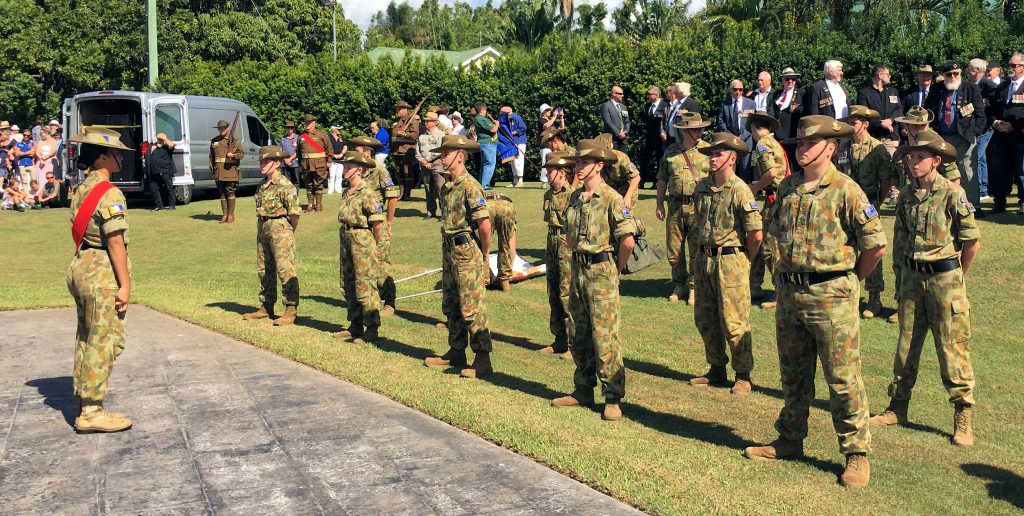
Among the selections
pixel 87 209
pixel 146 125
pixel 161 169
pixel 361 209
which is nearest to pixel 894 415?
pixel 361 209

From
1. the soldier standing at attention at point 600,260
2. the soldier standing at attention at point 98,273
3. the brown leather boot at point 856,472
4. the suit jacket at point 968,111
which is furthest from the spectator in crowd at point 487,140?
the brown leather boot at point 856,472

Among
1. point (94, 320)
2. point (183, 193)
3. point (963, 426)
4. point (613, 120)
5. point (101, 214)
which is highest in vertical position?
point (613, 120)

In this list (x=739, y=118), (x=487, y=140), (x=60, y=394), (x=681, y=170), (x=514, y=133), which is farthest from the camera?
(x=514, y=133)

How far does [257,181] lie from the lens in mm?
27125

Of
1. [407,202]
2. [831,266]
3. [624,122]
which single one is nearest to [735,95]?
[624,122]

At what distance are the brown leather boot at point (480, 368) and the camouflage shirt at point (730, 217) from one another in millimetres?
2187

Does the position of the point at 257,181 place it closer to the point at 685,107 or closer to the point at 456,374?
the point at 685,107

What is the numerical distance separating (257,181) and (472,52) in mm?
50999

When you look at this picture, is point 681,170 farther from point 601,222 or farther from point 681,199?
point 601,222

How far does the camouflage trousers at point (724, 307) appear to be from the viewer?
866 cm

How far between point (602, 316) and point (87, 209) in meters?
3.84

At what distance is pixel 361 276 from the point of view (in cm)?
1086

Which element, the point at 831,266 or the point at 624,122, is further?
the point at 624,122

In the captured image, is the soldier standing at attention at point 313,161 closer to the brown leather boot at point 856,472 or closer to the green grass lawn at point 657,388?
the green grass lawn at point 657,388
